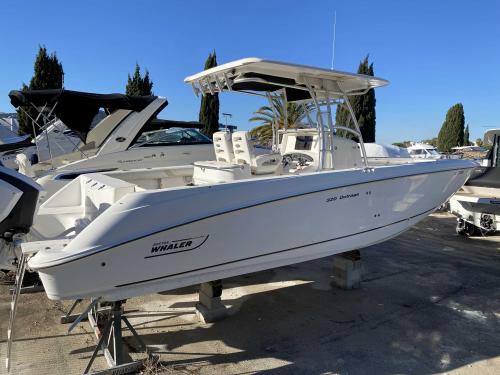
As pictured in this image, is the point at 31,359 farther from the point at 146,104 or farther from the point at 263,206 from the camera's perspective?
the point at 146,104

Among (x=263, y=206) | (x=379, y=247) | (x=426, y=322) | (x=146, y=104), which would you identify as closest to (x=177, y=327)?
(x=263, y=206)

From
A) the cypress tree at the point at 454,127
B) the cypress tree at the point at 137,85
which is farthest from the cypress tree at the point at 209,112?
the cypress tree at the point at 454,127

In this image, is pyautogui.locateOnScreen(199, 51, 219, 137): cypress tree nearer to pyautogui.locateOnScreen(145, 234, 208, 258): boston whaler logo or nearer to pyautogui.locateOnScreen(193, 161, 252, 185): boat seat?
pyautogui.locateOnScreen(193, 161, 252, 185): boat seat

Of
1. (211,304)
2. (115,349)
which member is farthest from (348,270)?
(115,349)

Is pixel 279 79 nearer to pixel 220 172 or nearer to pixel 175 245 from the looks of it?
pixel 220 172

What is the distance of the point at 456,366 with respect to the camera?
3123mm

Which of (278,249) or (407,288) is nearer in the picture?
(278,249)

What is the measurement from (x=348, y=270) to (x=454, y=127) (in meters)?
32.9

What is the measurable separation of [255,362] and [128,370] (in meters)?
0.97

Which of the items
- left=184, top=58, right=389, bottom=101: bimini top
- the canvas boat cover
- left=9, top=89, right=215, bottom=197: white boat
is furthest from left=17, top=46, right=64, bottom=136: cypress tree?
left=184, top=58, right=389, bottom=101: bimini top

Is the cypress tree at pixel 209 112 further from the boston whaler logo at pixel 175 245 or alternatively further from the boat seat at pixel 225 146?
the boston whaler logo at pixel 175 245

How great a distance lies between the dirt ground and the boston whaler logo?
92 centimetres

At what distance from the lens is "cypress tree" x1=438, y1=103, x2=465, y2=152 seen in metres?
32.8

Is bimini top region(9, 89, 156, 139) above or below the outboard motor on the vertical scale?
above
